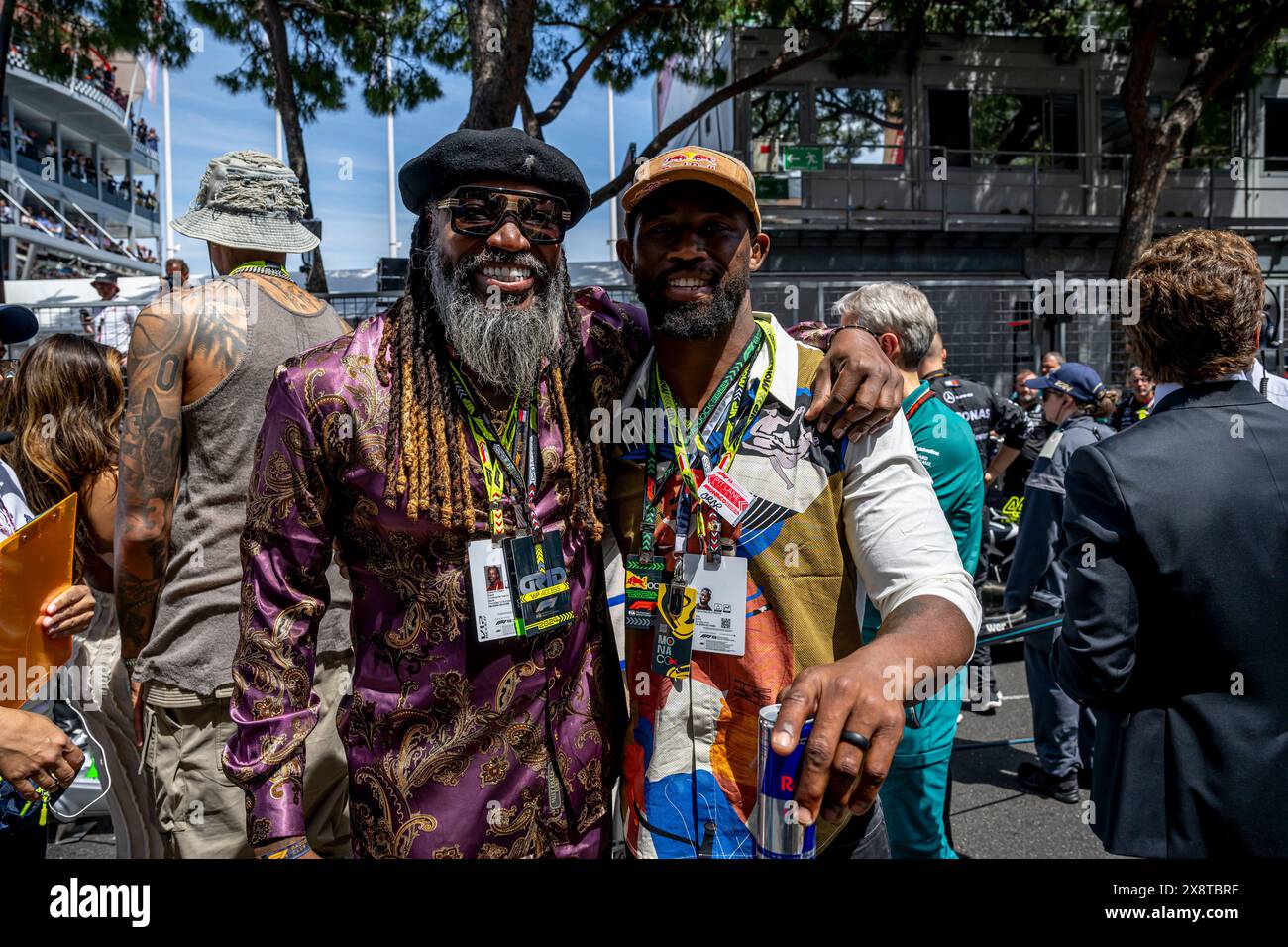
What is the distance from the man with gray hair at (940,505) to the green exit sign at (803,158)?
41.0ft

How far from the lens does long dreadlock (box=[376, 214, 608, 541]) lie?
1.69 metres

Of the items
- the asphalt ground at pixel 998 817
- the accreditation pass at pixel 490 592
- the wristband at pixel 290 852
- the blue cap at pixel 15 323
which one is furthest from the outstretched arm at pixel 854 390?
the asphalt ground at pixel 998 817

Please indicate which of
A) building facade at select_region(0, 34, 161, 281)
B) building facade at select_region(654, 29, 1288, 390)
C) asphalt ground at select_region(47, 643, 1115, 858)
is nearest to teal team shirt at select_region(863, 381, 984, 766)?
asphalt ground at select_region(47, 643, 1115, 858)

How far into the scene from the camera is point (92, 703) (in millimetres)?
2959

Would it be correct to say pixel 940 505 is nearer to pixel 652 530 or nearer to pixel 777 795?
pixel 652 530

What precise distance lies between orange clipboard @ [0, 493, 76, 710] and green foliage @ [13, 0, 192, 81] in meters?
10.3

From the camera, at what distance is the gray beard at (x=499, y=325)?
1.76m

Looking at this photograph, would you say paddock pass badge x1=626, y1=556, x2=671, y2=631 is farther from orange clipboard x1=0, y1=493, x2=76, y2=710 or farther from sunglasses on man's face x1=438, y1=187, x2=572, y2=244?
orange clipboard x1=0, y1=493, x2=76, y2=710

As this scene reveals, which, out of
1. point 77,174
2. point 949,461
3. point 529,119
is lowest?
point 949,461

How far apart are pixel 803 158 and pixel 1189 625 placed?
14939 millimetres

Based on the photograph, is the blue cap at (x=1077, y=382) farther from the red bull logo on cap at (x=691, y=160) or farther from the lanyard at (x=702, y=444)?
the red bull logo on cap at (x=691, y=160)

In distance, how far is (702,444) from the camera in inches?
70.1

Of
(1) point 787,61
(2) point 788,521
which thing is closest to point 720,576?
(2) point 788,521

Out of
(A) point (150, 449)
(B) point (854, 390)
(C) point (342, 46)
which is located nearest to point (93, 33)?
(C) point (342, 46)
